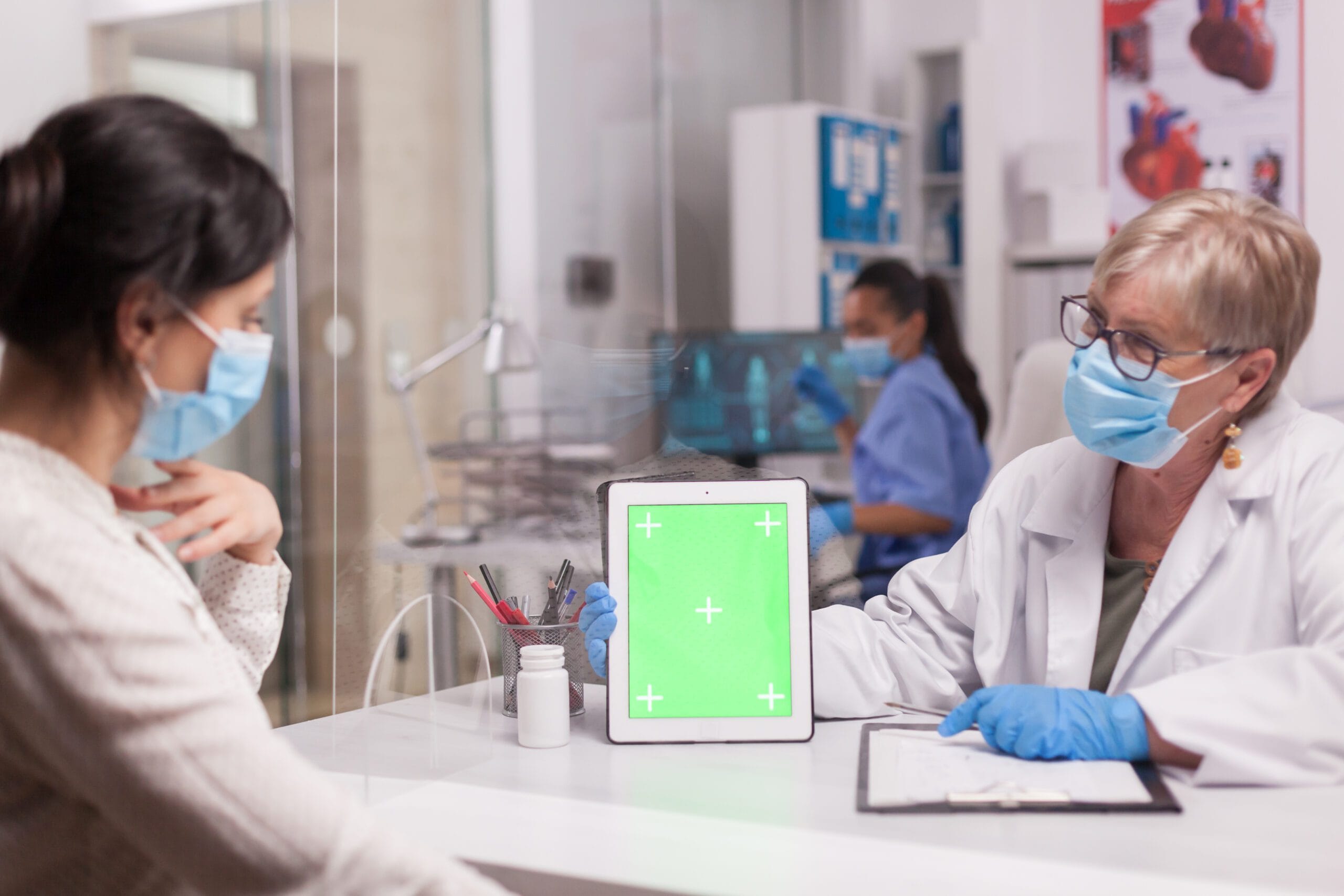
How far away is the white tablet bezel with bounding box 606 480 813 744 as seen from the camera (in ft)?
3.87

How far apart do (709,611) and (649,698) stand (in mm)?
103

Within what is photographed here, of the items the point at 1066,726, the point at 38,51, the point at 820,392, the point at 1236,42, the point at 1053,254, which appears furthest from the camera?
the point at 1053,254

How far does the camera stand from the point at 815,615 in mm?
1303

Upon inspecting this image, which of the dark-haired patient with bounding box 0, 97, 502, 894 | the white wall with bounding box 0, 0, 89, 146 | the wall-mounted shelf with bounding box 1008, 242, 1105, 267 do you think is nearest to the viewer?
the dark-haired patient with bounding box 0, 97, 502, 894

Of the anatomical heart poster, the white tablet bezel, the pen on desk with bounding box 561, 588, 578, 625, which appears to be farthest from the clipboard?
the anatomical heart poster

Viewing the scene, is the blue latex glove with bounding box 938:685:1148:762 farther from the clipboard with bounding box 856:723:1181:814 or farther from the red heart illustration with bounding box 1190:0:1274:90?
the red heart illustration with bounding box 1190:0:1274:90

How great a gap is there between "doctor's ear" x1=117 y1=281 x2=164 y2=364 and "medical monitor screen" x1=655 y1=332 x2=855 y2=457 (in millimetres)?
2496

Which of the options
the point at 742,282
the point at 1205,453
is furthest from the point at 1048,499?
the point at 742,282

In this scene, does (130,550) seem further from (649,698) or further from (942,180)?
(942,180)

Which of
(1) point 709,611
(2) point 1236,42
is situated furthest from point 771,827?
(2) point 1236,42

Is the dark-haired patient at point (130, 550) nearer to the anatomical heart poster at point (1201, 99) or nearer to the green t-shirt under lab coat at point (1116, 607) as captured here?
the green t-shirt under lab coat at point (1116, 607)

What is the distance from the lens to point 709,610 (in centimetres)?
121

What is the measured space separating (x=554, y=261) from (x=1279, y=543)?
9.35ft

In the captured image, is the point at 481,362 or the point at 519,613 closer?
the point at 519,613
